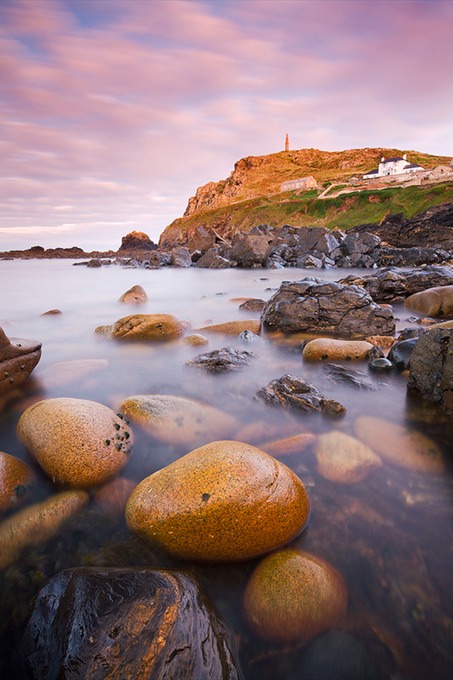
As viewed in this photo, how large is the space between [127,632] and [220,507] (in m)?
1.05

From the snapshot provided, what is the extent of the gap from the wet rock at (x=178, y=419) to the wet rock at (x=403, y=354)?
10.8 feet

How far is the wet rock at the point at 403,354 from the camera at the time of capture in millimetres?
6270

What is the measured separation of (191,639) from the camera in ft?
6.63

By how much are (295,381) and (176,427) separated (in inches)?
77.1

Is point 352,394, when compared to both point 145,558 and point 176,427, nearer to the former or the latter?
point 176,427

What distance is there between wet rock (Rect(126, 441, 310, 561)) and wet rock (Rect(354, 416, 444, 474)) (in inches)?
55.3

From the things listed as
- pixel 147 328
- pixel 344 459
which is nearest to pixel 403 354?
pixel 344 459

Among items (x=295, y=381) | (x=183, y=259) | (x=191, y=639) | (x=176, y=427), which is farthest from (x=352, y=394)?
(x=183, y=259)

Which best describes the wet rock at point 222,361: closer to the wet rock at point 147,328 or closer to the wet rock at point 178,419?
the wet rock at point 178,419

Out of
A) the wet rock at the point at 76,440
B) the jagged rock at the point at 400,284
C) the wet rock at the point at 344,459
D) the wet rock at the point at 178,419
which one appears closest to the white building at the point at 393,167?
the jagged rock at the point at 400,284

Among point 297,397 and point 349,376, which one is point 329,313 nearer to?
point 349,376

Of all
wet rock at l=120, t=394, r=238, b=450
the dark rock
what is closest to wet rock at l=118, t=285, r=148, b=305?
the dark rock

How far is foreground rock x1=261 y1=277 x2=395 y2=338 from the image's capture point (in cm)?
894

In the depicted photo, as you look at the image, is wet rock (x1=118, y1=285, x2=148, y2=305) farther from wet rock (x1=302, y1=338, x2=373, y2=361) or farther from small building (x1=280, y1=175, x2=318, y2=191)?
small building (x1=280, y1=175, x2=318, y2=191)
